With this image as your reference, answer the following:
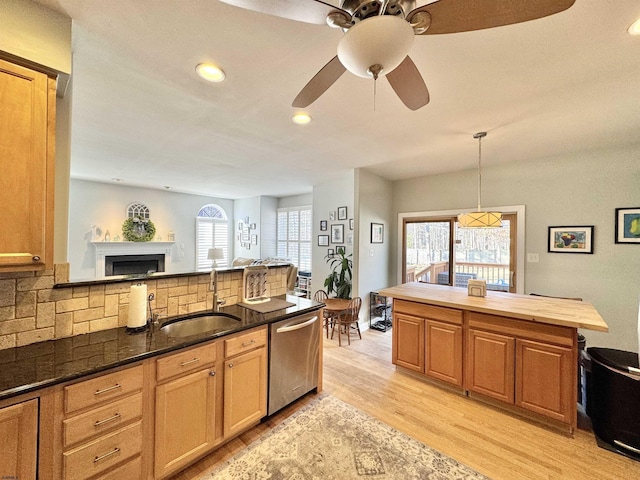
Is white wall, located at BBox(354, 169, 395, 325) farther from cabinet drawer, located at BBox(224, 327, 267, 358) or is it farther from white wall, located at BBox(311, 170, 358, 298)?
cabinet drawer, located at BBox(224, 327, 267, 358)

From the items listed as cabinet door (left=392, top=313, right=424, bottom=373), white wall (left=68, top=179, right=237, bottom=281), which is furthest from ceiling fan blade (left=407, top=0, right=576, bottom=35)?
white wall (left=68, top=179, right=237, bottom=281)

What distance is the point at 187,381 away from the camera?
1.62 metres

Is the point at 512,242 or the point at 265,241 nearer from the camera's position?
the point at 512,242

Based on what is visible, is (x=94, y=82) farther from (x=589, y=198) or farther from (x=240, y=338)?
(x=589, y=198)

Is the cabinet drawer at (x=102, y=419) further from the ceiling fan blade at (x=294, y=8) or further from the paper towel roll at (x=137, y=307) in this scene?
the ceiling fan blade at (x=294, y=8)

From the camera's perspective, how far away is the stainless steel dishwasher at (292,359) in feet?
7.00

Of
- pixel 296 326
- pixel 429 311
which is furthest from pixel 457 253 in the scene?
pixel 296 326

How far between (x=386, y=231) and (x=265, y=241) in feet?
12.6

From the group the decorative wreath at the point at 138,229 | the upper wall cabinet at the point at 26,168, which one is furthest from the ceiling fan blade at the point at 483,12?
the decorative wreath at the point at 138,229

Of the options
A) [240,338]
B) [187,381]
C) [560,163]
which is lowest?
[187,381]

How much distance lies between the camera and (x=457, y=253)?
459 centimetres

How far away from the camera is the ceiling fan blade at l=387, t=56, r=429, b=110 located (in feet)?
4.41

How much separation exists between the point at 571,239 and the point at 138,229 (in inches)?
327

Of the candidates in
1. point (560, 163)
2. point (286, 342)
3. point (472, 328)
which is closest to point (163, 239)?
point (286, 342)
